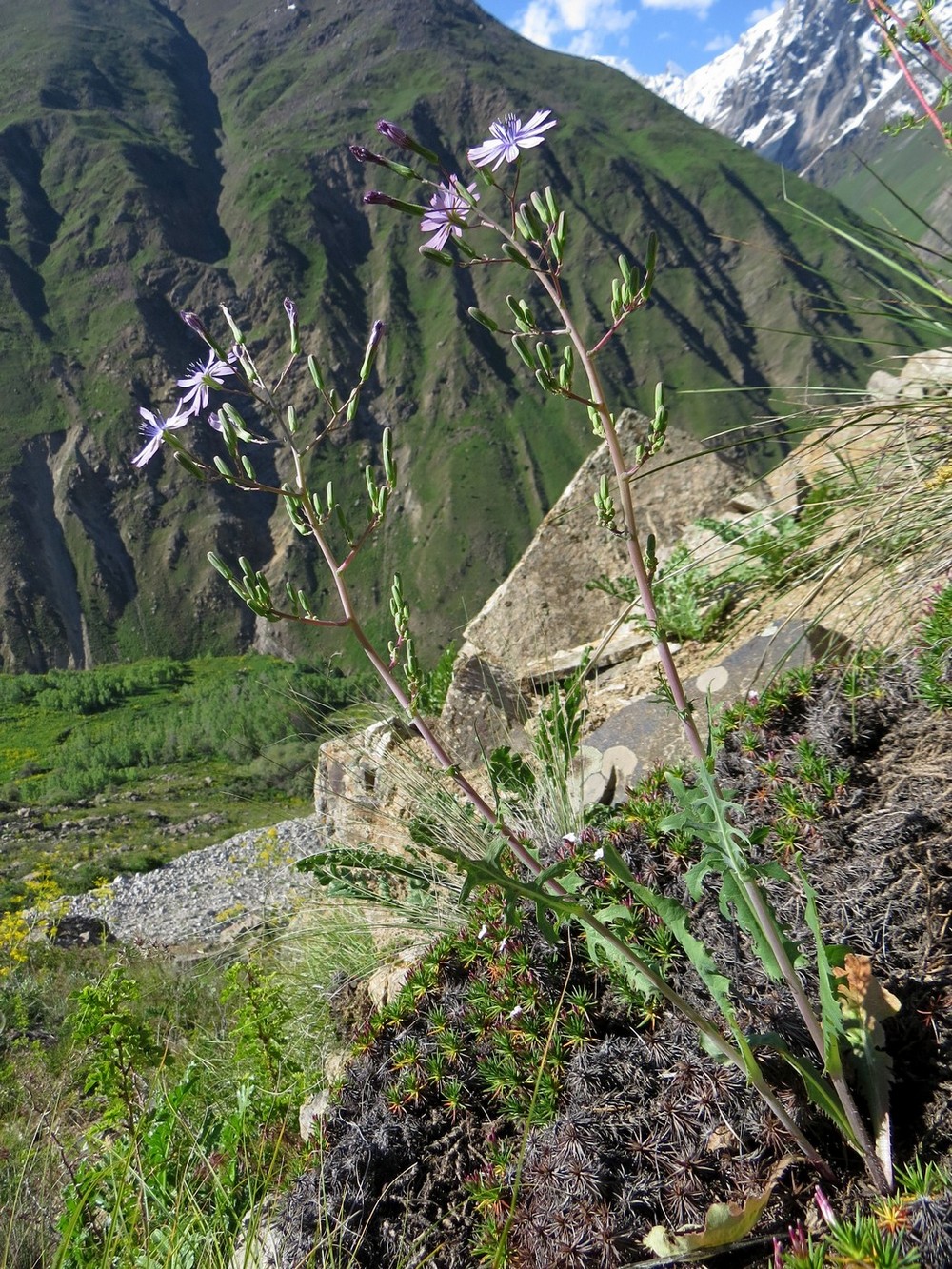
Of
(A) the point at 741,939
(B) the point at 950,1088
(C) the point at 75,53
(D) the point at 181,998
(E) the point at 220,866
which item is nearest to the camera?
(B) the point at 950,1088

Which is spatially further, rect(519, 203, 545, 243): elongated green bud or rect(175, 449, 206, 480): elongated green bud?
rect(175, 449, 206, 480): elongated green bud

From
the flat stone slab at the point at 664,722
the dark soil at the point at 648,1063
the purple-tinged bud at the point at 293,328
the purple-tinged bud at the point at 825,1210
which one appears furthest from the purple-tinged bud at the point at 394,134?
the flat stone slab at the point at 664,722

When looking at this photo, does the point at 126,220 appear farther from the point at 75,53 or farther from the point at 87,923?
the point at 87,923

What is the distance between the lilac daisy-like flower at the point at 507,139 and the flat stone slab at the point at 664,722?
8.86 ft

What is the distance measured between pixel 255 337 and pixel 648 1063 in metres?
147

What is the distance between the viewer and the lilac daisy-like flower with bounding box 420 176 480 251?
5.84 ft

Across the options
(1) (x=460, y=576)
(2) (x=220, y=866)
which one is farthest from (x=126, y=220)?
(2) (x=220, y=866)

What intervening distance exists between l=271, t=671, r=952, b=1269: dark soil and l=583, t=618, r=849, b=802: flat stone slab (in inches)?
34.6

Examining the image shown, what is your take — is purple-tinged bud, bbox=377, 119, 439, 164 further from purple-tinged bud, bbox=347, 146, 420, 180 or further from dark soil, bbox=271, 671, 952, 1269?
dark soil, bbox=271, 671, 952, 1269

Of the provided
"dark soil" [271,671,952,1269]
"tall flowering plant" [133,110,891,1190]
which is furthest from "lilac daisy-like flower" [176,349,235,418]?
"dark soil" [271,671,952,1269]

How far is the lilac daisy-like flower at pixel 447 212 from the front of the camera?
5.84ft

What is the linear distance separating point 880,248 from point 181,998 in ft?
25.8

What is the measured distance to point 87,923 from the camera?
47.6ft

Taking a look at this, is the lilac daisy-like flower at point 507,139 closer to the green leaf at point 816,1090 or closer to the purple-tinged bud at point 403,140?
the purple-tinged bud at point 403,140
